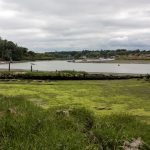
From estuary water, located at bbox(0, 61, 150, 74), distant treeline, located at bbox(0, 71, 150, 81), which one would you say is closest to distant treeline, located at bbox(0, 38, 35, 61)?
estuary water, located at bbox(0, 61, 150, 74)

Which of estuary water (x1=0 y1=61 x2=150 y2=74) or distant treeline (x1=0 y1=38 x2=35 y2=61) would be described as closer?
estuary water (x1=0 y1=61 x2=150 y2=74)

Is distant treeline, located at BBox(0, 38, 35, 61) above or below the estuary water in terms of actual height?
above

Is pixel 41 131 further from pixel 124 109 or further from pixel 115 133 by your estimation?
pixel 124 109

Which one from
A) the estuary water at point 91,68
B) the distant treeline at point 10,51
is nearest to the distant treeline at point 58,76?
the estuary water at point 91,68

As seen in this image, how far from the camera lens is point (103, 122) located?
12086 millimetres

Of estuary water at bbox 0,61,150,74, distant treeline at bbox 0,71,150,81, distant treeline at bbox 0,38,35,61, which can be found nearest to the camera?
distant treeline at bbox 0,71,150,81

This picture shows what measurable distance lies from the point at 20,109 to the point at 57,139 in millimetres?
3070

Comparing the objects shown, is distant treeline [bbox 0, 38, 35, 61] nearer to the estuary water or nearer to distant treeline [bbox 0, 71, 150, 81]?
the estuary water

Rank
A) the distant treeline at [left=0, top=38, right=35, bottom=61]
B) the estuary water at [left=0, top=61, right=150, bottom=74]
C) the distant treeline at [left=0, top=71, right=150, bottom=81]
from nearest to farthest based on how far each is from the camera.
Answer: the distant treeline at [left=0, top=71, right=150, bottom=81] < the estuary water at [left=0, top=61, right=150, bottom=74] < the distant treeline at [left=0, top=38, right=35, bottom=61]

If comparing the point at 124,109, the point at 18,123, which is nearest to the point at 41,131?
the point at 18,123

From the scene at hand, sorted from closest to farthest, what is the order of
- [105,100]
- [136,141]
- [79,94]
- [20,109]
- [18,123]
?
[18,123] < [136,141] < [20,109] < [105,100] < [79,94]

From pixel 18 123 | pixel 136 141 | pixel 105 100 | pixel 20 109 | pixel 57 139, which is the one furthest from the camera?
pixel 105 100

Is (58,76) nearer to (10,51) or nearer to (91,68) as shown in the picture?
(91,68)

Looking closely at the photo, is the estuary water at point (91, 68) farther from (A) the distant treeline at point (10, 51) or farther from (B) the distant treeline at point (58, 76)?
(B) the distant treeline at point (58, 76)
